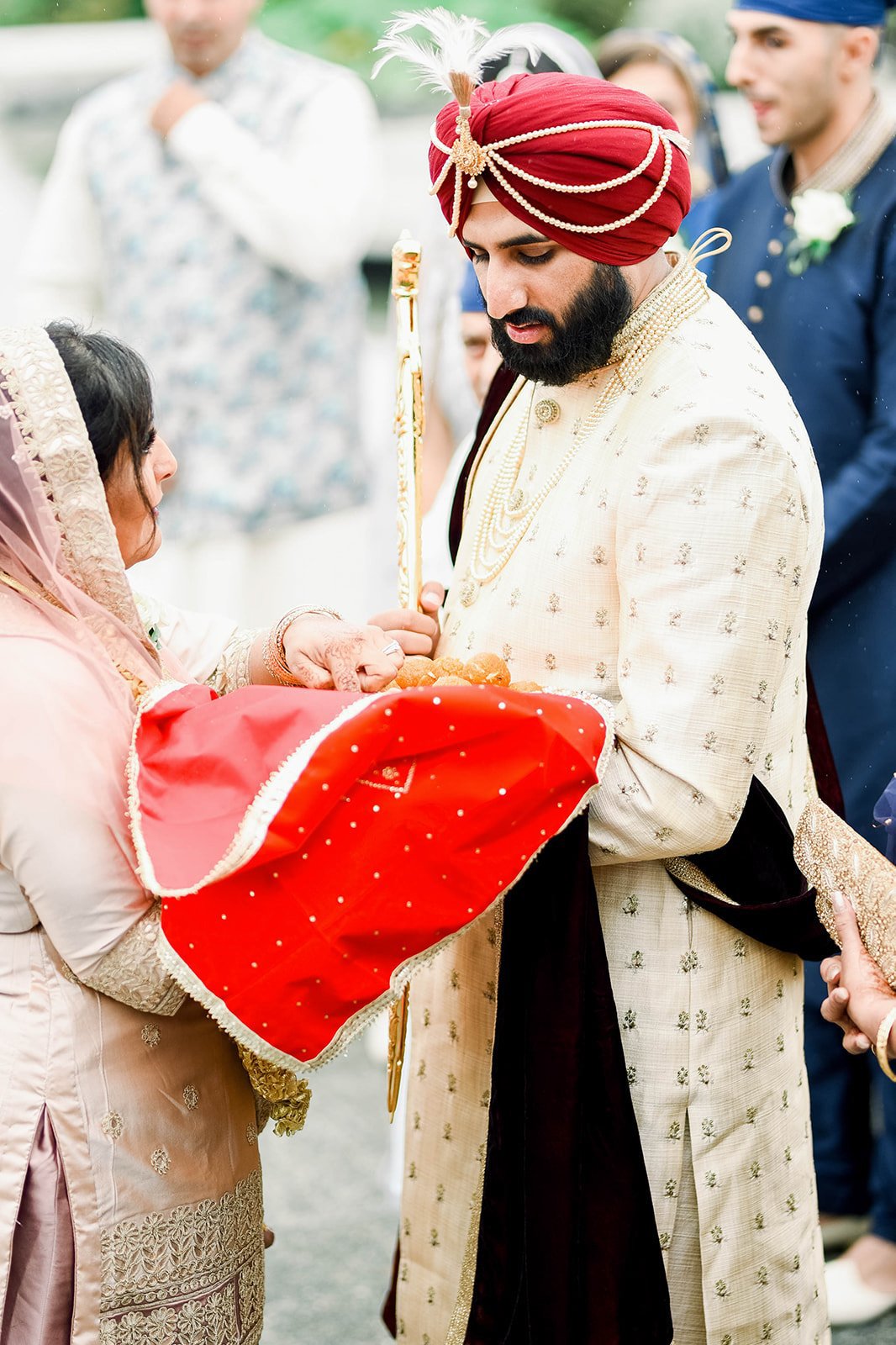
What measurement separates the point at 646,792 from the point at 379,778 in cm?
34

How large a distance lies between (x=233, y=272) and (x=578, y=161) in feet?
7.02

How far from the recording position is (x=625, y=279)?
75.2 inches

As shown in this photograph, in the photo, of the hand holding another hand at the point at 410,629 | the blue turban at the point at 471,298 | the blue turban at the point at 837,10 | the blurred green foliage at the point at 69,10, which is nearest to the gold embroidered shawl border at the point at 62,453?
the hand holding another hand at the point at 410,629

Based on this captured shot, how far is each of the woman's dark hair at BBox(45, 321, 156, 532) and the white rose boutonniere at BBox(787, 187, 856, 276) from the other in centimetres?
160

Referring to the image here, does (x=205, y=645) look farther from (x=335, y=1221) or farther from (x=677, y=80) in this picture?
(x=677, y=80)

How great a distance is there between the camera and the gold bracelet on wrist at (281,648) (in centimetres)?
206

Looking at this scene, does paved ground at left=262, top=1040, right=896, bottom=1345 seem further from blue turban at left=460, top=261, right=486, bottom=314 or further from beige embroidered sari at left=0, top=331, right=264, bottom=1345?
blue turban at left=460, top=261, right=486, bottom=314

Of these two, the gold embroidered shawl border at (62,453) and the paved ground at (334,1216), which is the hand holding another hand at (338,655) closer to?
the gold embroidered shawl border at (62,453)

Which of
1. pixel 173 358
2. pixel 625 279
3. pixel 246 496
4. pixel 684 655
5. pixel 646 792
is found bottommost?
pixel 246 496

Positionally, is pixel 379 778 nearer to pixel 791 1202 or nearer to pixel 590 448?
pixel 590 448

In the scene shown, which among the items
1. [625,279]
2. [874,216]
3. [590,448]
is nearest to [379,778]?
[590,448]

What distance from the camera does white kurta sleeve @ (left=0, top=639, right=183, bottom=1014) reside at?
161 cm

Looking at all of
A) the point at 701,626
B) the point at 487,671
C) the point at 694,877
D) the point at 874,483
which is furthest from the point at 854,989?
the point at 874,483

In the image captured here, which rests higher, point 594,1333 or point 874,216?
point 874,216
